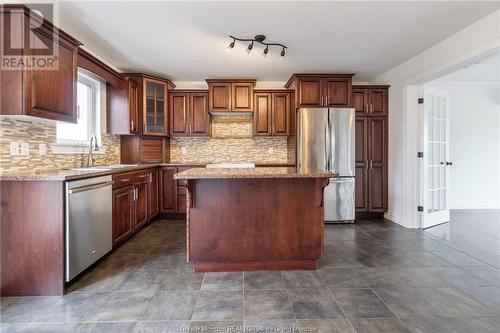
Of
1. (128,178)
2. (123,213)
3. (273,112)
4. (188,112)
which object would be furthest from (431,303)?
(188,112)

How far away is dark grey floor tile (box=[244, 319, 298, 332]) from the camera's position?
161 cm

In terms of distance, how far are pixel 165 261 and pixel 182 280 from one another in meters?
0.50

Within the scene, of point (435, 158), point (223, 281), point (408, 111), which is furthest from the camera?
point (435, 158)

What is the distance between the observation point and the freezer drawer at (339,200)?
13.4 feet

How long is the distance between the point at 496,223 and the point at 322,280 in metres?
3.71

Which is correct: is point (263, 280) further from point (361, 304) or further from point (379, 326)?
point (379, 326)

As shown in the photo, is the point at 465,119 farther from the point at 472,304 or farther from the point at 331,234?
the point at 472,304

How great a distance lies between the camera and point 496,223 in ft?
13.3

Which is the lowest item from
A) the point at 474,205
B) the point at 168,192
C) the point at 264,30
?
the point at 474,205

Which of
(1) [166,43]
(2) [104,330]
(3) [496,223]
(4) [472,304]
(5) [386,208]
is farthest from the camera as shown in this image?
(5) [386,208]

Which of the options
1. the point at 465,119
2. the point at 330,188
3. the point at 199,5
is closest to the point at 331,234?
the point at 330,188

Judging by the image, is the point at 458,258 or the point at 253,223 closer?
the point at 253,223

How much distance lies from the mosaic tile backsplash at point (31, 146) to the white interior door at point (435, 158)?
4.71 metres

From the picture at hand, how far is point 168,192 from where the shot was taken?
4.34 meters
